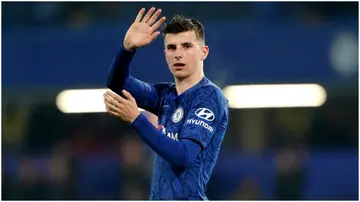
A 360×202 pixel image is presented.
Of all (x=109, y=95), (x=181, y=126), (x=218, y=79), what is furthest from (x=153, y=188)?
(x=218, y=79)

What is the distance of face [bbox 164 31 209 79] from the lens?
621cm

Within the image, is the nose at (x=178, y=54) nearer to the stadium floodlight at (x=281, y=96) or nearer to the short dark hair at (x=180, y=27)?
the short dark hair at (x=180, y=27)

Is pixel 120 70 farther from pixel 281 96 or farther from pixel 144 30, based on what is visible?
pixel 281 96

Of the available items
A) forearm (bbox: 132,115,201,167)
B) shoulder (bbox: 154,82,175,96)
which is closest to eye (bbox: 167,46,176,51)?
shoulder (bbox: 154,82,175,96)

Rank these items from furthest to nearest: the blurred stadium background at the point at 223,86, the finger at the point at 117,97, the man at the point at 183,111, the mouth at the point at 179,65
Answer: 1. the blurred stadium background at the point at 223,86
2. the mouth at the point at 179,65
3. the man at the point at 183,111
4. the finger at the point at 117,97

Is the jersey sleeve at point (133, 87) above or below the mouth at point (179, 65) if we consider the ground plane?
below

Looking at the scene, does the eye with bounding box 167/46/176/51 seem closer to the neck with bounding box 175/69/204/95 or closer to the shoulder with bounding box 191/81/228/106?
the neck with bounding box 175/69/204/95

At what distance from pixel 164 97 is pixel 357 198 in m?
9.61

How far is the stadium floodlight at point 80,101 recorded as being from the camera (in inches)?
650

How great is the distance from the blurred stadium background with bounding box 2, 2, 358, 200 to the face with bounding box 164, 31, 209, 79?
9190mm

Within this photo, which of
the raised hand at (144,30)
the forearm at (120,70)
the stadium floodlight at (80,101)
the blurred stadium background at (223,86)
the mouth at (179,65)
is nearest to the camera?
the raised hand at (144,30)

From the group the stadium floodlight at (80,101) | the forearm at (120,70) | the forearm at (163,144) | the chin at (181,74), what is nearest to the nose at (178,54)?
the chin at (181,74)

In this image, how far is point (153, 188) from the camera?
6.23m

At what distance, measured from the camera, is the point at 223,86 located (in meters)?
15.6
